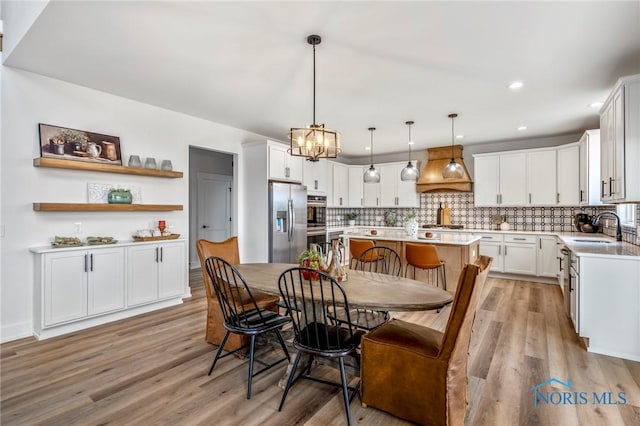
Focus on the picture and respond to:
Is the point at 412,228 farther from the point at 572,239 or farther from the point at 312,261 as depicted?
the point at 312,261

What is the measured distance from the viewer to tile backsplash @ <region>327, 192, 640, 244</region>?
19.1ft

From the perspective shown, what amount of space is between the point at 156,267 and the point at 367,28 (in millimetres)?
3604

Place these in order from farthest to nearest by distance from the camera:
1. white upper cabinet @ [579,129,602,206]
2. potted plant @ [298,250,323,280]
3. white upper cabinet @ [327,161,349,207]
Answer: white upper cabinet @ [327,161,349,207]
white upper cabinet @ [579,129,602,206]
potted plant @ [298,250,323,280]

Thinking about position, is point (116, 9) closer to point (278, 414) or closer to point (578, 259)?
point (278, 414)

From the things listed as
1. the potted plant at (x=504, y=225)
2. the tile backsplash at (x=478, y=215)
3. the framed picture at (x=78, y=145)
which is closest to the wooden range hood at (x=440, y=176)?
the tile backsplash at (x=478, y=215)

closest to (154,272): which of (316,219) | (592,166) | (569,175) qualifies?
(316,219)

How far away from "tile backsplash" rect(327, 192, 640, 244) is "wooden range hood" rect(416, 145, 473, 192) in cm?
37

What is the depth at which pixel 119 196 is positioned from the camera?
12.7 ft

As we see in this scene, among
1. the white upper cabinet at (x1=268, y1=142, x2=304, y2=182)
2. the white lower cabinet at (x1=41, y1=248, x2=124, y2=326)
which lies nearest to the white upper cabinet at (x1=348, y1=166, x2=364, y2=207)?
the white upper cabinet at (x1=268, y1=142, x2=304, y2=182)

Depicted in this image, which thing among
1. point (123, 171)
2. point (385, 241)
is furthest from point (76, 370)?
point (385, 241)

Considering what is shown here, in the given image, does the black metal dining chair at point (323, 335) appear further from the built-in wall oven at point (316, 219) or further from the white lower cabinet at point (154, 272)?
the built-in wall oven at point (316, 219)

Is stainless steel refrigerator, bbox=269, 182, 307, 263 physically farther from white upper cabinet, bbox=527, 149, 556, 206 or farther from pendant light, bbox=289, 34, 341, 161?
white upper cabinet, bbox=527, 149, 556, 206

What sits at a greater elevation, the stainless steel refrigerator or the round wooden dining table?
the stainless steel refrigerator

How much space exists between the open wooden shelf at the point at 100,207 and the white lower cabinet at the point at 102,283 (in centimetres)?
43
